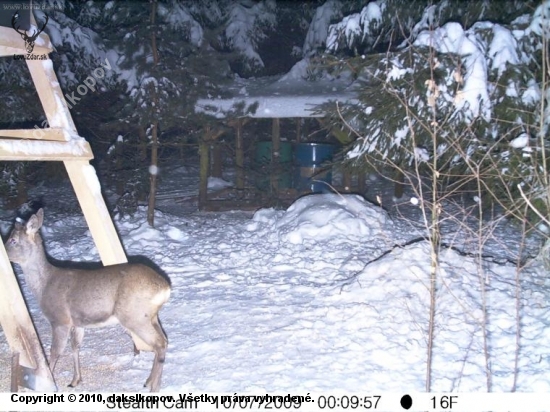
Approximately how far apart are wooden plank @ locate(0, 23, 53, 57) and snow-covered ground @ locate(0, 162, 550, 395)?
2.73 metres

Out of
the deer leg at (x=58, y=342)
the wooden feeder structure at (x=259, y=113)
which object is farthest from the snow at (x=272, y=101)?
the deer leg at (x=58, y=342)

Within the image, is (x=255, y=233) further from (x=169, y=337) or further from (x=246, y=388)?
(x=246, y=388)

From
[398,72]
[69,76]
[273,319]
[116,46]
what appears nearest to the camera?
[273,319]

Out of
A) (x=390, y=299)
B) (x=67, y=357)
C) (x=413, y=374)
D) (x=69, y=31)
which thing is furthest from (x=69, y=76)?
(x=413, y=374)

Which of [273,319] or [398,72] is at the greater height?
[398,72]

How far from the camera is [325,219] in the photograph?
29.2ft

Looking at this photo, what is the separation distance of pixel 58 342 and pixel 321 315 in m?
2.60

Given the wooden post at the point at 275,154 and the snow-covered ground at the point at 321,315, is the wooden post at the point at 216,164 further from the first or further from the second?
the snow-covered ground at the point at 321,315

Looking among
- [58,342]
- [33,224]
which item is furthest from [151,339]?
[33,224]

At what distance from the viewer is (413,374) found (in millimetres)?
4215

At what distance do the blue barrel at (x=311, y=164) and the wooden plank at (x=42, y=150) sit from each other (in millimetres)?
6818

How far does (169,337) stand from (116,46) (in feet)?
19.5

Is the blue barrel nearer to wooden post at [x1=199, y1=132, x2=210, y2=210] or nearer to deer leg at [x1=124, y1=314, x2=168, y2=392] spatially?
wooden post at [x1=199, y1=132, x2=210, y2=210]

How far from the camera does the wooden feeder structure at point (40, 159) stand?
3.71m
